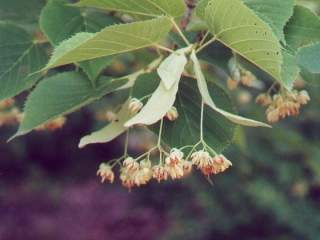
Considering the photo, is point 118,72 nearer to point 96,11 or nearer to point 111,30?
point 96,11

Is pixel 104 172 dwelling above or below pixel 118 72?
above

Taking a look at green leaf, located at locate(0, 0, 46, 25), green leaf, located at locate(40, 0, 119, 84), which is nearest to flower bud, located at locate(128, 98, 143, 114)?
green leaf, located at locate(40, 0, 119, 84)

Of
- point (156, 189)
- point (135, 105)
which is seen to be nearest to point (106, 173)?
point (135, 105)

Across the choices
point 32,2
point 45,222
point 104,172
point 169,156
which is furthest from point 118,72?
point 45,222

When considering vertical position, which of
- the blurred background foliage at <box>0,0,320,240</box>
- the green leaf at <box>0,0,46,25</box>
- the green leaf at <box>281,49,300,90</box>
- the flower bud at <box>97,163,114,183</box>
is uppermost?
the green leaf at <box>281,49,300,90</box>

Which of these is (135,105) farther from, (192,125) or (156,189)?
(156,189)

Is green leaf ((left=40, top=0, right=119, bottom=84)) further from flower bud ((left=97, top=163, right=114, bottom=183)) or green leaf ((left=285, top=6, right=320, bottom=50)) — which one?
green leaf ((left=285, top=6, right=320, bottom=50))
